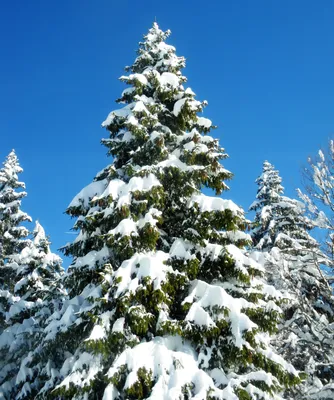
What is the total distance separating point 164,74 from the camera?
11766 mm

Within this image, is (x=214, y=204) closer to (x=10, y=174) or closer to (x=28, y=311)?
(x=28, y=311)

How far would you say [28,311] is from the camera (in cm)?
1598

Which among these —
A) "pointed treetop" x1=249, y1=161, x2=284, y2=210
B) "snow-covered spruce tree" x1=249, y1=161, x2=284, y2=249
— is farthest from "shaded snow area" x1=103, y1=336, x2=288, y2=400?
"pointed treetop" x1=249, y1=161, x2=284, y2=210

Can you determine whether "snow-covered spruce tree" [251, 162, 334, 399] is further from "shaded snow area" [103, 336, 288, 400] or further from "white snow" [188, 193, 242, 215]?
"shaded snow area" [103, 336, 288, 400]

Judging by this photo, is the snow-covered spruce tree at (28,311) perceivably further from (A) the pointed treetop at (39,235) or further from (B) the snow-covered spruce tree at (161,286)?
(B) the snow-covered spruce tree at (161,286)

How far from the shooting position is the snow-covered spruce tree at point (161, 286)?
23.6ft

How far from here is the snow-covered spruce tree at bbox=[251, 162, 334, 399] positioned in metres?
10.5

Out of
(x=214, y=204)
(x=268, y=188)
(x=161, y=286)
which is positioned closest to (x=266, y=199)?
(x=268, y=188)

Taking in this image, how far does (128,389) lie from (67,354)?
9.42 feet

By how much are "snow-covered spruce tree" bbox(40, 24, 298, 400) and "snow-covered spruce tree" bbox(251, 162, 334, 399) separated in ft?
6.65

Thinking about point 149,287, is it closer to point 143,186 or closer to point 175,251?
point 175,251

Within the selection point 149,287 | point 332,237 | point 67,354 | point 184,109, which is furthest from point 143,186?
point 332,237

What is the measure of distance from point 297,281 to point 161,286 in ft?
24.4

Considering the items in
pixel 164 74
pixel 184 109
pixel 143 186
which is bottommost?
pixel 143 186
